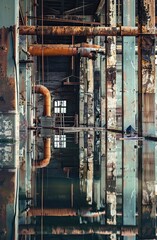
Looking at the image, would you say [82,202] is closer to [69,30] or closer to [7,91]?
[7,91]

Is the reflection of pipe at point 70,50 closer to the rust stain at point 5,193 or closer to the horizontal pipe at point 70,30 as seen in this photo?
the horizontal pipe at point 70,30

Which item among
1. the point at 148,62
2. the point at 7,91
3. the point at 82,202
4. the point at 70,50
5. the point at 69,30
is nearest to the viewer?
the point at 82,202

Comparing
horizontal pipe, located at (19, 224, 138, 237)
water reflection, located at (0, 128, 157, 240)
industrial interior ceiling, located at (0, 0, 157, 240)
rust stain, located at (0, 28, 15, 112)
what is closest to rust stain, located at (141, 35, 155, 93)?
industrial interior ceiling, located at (0, 0, 157, 240)

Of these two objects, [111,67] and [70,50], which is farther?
[70,50]


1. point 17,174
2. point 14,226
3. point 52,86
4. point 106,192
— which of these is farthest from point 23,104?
point 52,86

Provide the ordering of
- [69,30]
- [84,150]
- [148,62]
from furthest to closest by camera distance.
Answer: [69,30]
[148,62]
[84,150]

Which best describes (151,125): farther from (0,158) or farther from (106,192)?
(106,192)

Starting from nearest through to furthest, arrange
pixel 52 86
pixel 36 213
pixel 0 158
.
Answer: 1. pixel 36 213
2. pixel 0 158
3. pixel 52 86

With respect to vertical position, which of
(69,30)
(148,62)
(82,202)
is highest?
(69,30)

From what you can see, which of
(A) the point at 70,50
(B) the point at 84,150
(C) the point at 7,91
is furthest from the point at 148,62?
A: (A) the point at 70,50
